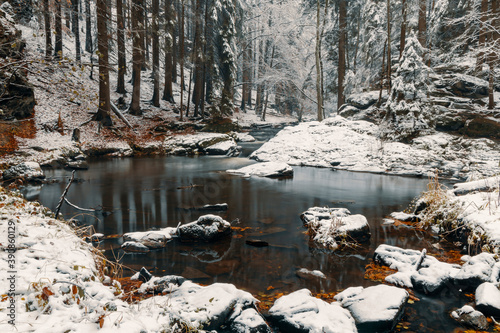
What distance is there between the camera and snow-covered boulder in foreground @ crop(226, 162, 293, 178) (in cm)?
1409

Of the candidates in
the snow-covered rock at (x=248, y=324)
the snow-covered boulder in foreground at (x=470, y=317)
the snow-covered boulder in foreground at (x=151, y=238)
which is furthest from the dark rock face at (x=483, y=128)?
the snow-covered rock at (x=248, y=324)

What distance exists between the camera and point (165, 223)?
7.68 metres

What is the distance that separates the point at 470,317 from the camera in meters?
3.73

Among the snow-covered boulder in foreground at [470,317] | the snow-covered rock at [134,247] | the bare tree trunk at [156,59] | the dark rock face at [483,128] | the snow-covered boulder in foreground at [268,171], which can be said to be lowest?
the snow-covered boulder in foreground at [470,317]

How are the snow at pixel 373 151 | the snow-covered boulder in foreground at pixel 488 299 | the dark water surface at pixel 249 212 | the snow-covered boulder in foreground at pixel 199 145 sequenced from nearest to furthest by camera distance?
the snow-covered boulder in foreground at pixel 488 299, the dark water surface at pixel 249 212, the snow at pixel 373 151, the snow-covered boulder in foreground at pixel 199 145

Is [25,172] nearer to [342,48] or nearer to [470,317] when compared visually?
[470,317]

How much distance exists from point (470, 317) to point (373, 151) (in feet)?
43.5

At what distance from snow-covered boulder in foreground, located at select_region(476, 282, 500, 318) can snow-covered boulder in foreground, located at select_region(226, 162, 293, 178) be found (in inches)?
403

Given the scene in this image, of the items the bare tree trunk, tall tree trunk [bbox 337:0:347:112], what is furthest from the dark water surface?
the bare tree trunk

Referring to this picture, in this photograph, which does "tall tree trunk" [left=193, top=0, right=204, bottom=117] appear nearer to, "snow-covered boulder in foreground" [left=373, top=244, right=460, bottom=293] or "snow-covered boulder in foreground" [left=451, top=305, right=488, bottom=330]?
"snow-covered boulder in foreground" [left=373, top=244, right=460, bottom=293]

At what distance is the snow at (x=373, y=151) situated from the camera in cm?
1392

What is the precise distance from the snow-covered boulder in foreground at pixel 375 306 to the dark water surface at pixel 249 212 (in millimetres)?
338

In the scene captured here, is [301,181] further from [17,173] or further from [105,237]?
[17,173]

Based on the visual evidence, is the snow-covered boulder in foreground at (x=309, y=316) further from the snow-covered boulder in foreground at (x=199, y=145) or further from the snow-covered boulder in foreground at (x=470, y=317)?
the snow-covered boulder in foreground at (x=199, y=145)
